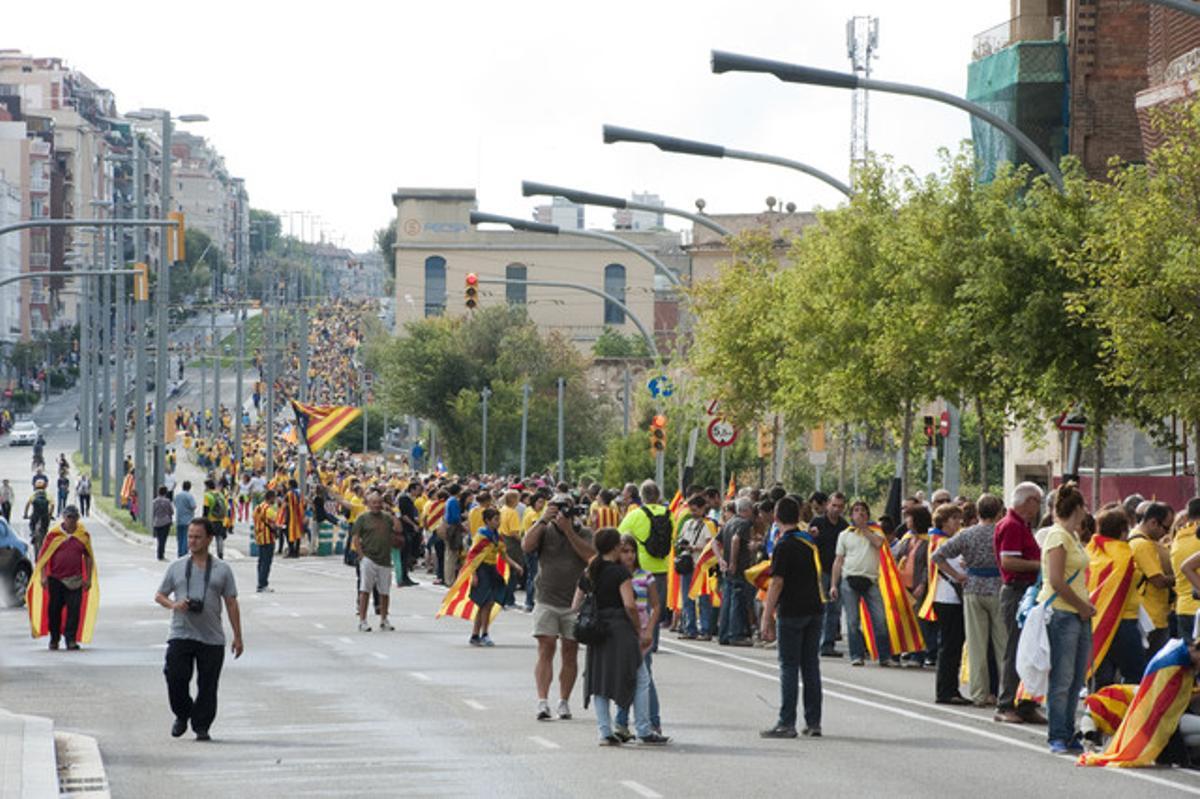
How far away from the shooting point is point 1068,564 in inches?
661

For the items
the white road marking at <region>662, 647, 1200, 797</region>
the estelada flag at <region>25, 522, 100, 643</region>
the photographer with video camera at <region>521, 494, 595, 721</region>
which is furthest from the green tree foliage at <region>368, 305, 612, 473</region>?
the photographer with video camera at <region>521, 494, 595, 721</region>

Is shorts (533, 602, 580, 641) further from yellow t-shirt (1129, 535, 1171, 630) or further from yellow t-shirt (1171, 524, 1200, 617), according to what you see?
yellow t-shirt (1171, 524, 1200, 617)

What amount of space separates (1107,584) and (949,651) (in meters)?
3.11

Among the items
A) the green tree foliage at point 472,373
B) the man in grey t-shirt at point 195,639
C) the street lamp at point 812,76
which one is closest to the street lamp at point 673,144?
the street lamp at point 812,76

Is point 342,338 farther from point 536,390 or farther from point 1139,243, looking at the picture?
point 1139,243

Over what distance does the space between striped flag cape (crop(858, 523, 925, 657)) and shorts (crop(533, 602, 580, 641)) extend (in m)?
6.41

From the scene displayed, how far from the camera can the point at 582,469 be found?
84125 millimetres

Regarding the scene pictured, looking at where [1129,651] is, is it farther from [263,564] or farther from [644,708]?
[263,564]

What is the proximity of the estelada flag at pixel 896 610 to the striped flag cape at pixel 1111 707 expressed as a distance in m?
7.62

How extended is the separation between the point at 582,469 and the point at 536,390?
1644cm

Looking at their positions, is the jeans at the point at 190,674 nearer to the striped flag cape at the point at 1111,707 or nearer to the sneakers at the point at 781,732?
the sneakers at the point at 781,732

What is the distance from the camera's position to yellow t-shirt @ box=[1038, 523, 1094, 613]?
16.7 metres

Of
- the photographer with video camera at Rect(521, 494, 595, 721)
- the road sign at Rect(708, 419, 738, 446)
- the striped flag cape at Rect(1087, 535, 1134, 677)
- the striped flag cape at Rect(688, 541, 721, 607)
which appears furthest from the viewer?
the road sign at Rect(708, 419, 738, 446)

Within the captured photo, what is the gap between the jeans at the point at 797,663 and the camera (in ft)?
58.6
